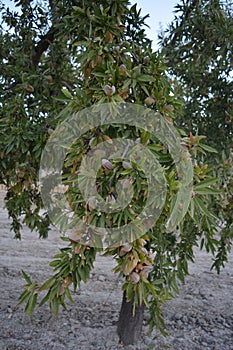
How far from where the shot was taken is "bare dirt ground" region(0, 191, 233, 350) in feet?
9.55

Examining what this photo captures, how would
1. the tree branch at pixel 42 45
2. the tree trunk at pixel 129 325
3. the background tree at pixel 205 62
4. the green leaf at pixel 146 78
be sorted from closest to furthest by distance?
the green leaf at pixel 146 78 < the background tree at pixel 205 62 < the tree branch at pixel 42 45 < the tree trunk at pixel 129 325

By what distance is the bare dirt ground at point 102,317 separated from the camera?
115 inches

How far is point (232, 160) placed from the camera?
229 cm

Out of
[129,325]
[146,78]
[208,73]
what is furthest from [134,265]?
[129,325]

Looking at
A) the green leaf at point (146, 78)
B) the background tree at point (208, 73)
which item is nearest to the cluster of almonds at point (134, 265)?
the green leaf at point (146, 78)

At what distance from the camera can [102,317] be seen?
3357 mm

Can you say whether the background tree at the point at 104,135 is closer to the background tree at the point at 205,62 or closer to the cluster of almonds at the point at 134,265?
the cluster of almonds at the point at 134,265

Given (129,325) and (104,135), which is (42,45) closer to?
(104,135)

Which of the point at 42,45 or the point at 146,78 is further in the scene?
the point at 42,45

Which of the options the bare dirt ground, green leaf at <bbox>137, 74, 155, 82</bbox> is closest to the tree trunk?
the bare dirt ground

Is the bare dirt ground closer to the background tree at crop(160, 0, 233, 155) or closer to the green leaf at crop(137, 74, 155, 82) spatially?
the background tree at crop(160, 0, 233, 155)

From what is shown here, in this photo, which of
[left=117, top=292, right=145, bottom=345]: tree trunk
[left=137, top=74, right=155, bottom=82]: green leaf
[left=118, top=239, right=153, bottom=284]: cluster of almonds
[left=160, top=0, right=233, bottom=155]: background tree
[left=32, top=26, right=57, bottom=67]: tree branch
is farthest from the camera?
[left=117, top=292, right=145, bottom=345]: tree trunk

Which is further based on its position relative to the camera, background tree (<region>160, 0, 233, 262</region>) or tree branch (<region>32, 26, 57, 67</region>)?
tree branch (<region>32, 26, 57, 67</region>)

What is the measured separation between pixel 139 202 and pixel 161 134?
22cm
